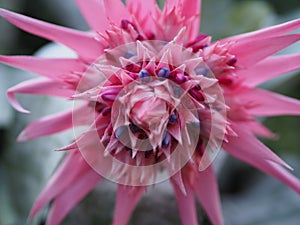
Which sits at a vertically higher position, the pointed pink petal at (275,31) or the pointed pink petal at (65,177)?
the pointed pink petal at (275,31)

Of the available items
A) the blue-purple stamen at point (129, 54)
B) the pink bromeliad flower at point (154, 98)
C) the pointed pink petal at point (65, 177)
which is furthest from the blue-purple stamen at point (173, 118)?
the pointed pink petal at point (65, 177)

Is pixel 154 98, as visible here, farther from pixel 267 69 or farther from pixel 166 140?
pixel 267 69

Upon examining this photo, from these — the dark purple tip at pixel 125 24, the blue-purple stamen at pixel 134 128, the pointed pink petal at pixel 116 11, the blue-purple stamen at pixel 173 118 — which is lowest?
the blue-purple stamen at pixel 173 118

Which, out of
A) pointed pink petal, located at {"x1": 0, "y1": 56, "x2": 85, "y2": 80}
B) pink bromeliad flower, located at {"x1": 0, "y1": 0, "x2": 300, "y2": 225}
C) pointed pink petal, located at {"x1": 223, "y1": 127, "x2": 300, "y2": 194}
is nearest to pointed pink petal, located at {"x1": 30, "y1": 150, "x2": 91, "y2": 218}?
pink bromeliad flower, located at {"x1": 0, "y1": 0, "x2": 300, "y2": 225}

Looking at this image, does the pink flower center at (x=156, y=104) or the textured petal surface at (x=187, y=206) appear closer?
the pink flower center at (x=156, y=104)

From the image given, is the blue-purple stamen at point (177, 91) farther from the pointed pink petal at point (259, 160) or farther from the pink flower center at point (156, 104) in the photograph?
the pointed pink petal at point (259, 160)
